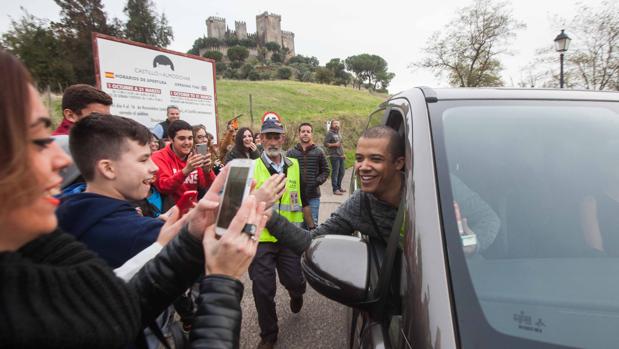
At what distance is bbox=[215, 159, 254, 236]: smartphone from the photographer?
0.91m

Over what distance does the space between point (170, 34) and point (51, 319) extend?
31.9m

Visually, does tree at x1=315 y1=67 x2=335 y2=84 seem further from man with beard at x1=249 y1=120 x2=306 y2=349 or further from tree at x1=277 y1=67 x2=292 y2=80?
man with beard at x1=249 y1=120 x2=306 y2=349

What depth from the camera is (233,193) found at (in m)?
0.94

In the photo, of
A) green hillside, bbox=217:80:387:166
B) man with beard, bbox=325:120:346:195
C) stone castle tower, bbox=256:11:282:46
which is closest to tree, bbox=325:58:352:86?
stone castle tower, bbox=256:11:282:46

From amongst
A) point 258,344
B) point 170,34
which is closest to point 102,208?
point 258,344

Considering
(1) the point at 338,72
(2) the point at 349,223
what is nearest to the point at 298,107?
(2) the point at 349,223

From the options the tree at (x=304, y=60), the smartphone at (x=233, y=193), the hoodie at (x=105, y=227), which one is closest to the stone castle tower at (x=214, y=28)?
the tree at (x=304, y=60)

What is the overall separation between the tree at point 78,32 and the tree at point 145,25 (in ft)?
12.3

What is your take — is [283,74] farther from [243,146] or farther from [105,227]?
[105,227]

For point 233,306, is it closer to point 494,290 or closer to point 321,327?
point 494,290

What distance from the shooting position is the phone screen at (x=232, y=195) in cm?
91

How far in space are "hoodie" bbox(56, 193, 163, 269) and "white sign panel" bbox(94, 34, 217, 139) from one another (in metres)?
5.76

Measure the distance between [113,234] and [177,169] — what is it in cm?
217

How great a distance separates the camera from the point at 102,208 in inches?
47.8
